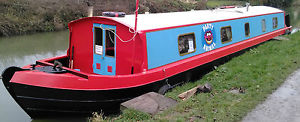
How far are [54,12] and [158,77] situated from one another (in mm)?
15790

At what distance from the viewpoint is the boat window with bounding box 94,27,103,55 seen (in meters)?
6.69

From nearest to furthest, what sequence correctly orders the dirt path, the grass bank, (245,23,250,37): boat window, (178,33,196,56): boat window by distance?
1. the dirt path
2. the grass bank
3. (178,33,196,56): boat window
4. (245,23,250,37): boat window


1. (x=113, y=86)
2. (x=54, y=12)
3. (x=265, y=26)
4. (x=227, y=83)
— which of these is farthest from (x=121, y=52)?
(x=54, y=12)

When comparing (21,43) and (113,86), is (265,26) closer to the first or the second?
(113,86)

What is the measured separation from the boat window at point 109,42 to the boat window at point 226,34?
3.99 m

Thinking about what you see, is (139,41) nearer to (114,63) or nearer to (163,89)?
(114,63)

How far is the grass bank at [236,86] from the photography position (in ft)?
16.4

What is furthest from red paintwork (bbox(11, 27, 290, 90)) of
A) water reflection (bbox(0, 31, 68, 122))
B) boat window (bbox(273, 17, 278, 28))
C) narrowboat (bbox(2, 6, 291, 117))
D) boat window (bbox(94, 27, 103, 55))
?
boat window (bbox(273, 17, 278, 28))

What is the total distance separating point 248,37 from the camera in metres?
10.7

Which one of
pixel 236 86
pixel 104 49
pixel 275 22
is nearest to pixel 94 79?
pixel 104 49

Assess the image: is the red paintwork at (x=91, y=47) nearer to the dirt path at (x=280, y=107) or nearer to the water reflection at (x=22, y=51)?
the water reflection at (x=22, y=51)

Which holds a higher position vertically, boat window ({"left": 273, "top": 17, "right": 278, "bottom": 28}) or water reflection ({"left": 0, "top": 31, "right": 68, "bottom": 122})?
boat window ({"left": 273, "top": 17, "right": 278, "bottom": 28})

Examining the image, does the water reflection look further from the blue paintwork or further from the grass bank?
the blue paintwork

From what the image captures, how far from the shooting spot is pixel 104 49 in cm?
659
